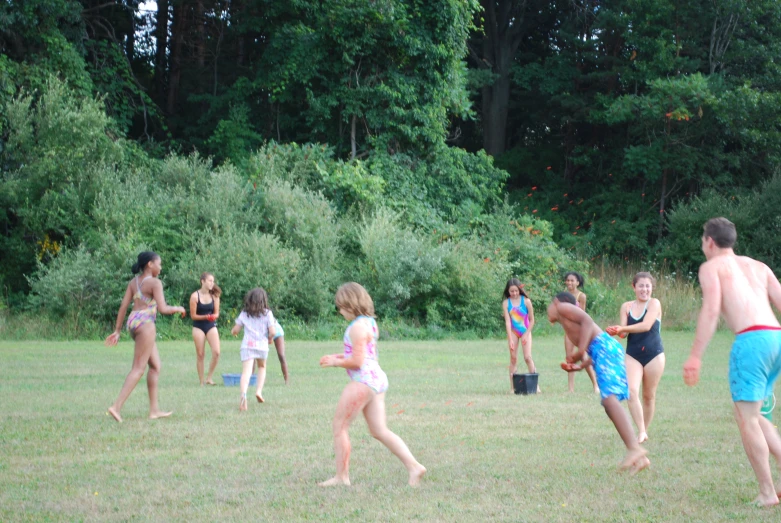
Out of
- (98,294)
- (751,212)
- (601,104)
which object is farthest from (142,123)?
(751,212)

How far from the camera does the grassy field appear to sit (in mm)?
6203

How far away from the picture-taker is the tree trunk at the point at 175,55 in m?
35.3

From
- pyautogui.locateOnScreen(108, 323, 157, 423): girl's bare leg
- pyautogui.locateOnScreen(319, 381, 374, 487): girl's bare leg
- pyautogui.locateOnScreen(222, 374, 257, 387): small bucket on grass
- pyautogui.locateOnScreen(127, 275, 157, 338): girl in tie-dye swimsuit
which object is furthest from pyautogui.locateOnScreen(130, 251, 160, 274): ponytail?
pyautogui.locateOnScreen(222, 374, 257, 387): small bucket on grass

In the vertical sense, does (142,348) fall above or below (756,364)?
below

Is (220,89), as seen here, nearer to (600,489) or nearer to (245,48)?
(245,48)

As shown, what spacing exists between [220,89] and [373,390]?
30189 mm

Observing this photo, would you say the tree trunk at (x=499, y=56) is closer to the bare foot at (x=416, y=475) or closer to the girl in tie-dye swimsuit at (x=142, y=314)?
the girl in tie-dye swimsuit at (x=142, y=314)

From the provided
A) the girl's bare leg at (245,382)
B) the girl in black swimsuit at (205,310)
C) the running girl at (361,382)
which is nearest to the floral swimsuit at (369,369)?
the running girl at (361,382)

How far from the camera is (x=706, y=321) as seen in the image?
6039mm

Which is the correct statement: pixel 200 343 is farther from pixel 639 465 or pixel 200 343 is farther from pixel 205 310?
pixel 639 465

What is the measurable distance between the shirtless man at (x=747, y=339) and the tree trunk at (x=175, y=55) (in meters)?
32.1

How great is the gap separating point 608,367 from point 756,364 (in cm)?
154

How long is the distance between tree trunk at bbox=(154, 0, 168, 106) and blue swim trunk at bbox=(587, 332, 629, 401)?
31.9 meters

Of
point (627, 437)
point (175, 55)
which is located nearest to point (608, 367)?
point (627, 437)
